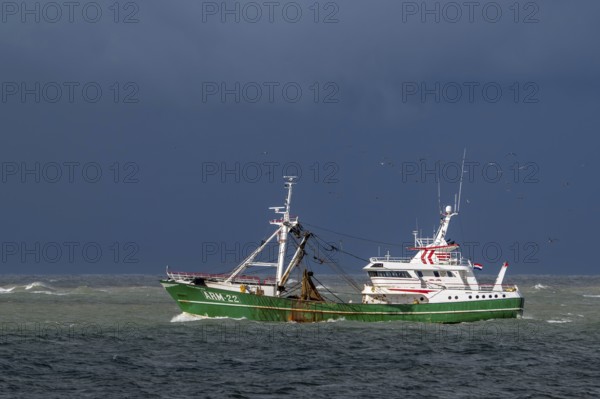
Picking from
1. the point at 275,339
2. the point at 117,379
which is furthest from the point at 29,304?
the point at 117,379

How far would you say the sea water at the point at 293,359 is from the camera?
111ft

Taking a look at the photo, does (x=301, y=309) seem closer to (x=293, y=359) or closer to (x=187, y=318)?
(x=187, y=318)

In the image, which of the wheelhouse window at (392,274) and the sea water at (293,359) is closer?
the sea water at (293,359)

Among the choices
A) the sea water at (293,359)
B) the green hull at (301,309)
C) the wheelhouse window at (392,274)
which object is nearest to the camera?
the sea water at (293,359)

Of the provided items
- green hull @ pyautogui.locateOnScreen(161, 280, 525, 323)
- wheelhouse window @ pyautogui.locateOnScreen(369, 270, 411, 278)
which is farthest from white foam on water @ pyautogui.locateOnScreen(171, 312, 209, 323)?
wheelhouse window @ pyautogui.locateOnScreen(369, 270, 411, 278)

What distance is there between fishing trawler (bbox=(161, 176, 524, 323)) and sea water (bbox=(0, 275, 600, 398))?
948 mm

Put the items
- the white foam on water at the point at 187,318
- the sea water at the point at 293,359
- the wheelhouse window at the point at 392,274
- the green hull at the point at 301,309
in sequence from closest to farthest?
the sea water at the point at 293,359
the green hull at the point at 301,309
the white foam on water at the point at 187,318
the wheelhouse window at the point at 392,274

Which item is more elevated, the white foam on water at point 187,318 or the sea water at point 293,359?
the white foam on water at point 187,318

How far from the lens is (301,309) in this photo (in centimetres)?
5544

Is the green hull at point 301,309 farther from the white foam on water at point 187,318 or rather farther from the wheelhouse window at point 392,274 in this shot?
the wheelhouse window at point 392,274

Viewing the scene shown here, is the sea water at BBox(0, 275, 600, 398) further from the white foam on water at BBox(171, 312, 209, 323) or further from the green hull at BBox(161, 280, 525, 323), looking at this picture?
the green hull at BBox(161, 280, 525, 323)

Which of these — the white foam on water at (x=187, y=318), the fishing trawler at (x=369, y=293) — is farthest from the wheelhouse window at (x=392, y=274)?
the white foam on water at (x=187, y=318)

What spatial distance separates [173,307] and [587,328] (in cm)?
3658

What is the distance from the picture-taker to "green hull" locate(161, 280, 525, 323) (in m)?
55.2
